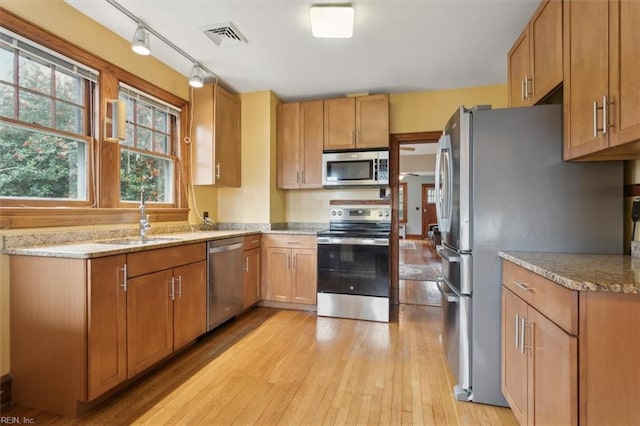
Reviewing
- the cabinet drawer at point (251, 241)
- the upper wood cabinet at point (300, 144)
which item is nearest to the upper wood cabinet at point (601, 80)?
the upper wood cabinet at point (300, 144)

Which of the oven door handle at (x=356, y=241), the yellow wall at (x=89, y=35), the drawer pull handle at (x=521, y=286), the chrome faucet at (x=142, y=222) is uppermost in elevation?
the yellow wall at (x=89, y=35)

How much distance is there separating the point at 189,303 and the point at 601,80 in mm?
2781

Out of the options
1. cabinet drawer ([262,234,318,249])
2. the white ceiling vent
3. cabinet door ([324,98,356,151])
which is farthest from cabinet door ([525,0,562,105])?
cabinet drawer ([262,234,318,249])

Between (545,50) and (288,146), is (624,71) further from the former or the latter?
(288,146)

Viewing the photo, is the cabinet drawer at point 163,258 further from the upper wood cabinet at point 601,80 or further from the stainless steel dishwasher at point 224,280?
the upper wood cabinet at point 601,80

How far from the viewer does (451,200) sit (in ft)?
6.71

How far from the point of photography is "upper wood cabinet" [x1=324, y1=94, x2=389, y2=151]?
3.53 meters

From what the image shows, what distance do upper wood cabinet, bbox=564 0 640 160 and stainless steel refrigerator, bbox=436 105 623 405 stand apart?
0.14 m

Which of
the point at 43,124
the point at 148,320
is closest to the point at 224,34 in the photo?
the point at 43,124

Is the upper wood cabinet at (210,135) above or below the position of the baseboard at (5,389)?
above

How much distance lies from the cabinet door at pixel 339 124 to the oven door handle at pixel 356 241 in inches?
43.1

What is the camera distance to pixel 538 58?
1.99 m

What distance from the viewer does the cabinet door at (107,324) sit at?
5.47 feet

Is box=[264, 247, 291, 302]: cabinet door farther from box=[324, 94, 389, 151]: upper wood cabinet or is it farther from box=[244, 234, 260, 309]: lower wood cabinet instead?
box=[324, 94, 389, 151]: upper wood cabinet
